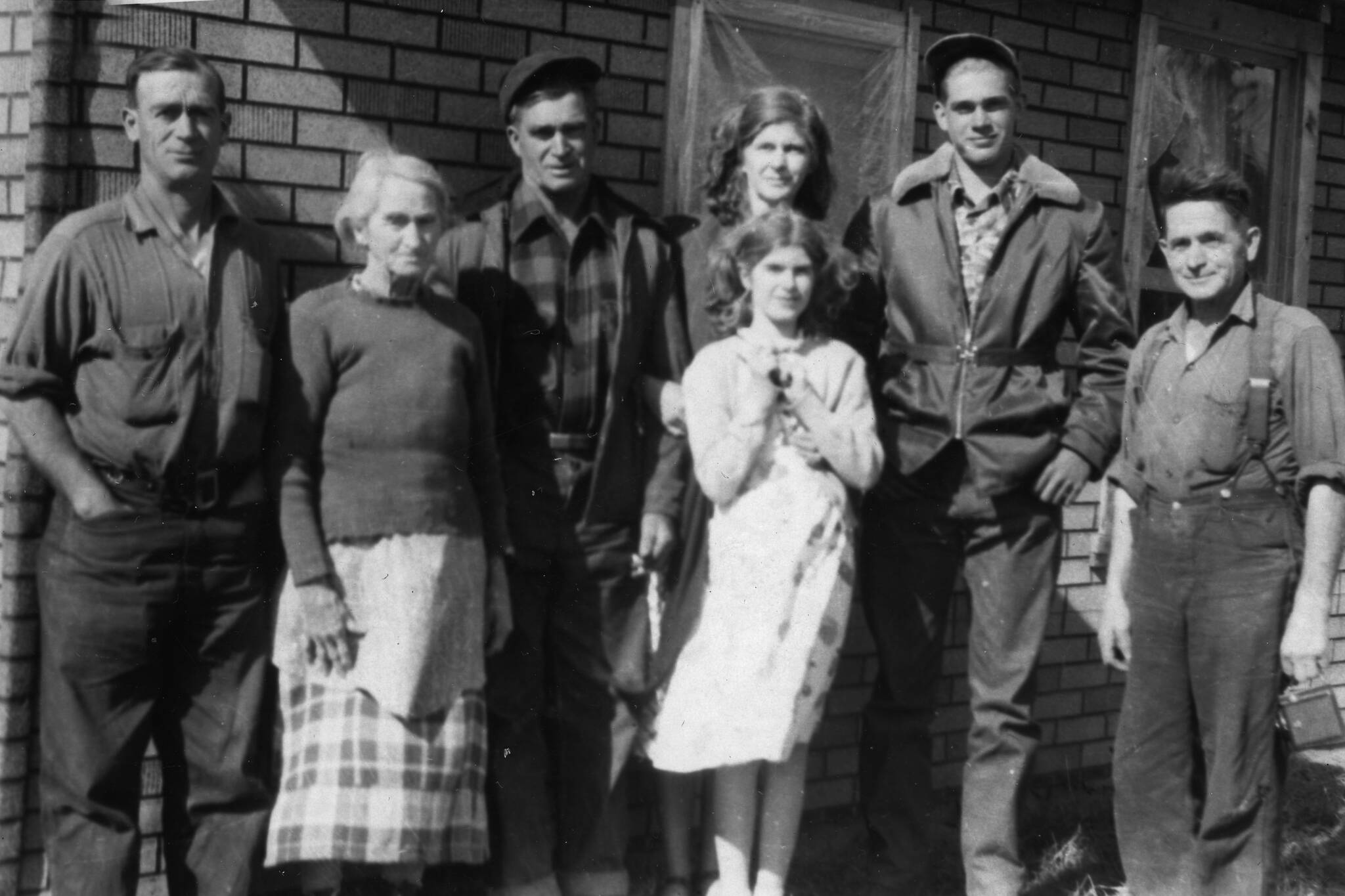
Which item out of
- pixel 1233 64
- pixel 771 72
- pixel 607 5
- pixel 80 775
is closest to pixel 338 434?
pixel 80 775

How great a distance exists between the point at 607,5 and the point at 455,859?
96.8 inches

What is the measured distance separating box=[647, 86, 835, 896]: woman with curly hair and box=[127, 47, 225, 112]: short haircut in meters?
1.33

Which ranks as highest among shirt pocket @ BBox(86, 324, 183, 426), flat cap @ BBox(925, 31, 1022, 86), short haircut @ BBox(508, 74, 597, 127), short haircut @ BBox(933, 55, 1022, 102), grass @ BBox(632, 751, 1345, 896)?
flat cap @ BBox(925, 31, 1022, 86)

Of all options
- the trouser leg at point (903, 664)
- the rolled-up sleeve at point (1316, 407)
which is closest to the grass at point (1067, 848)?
the trouser leg at point (903, 664)

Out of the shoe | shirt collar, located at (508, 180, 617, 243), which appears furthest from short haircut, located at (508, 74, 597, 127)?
the shoe

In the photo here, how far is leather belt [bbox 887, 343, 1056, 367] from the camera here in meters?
4.19

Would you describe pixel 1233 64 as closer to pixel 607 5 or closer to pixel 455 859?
pixel 607 5

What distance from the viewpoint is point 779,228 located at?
3922 mm

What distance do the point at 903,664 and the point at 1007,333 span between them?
3.21 feet

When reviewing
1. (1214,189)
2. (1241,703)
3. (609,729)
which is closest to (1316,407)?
(1214,189)

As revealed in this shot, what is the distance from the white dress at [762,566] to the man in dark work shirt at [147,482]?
1.10 m

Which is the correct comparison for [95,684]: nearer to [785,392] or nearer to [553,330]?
[553,330]

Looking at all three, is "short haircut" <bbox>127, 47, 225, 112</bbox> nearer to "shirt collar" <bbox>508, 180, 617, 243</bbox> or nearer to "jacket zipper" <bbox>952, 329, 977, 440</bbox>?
"shirt collar" <bbox>508, 180, 617, 243</bbox>

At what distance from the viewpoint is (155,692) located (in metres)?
3.50
